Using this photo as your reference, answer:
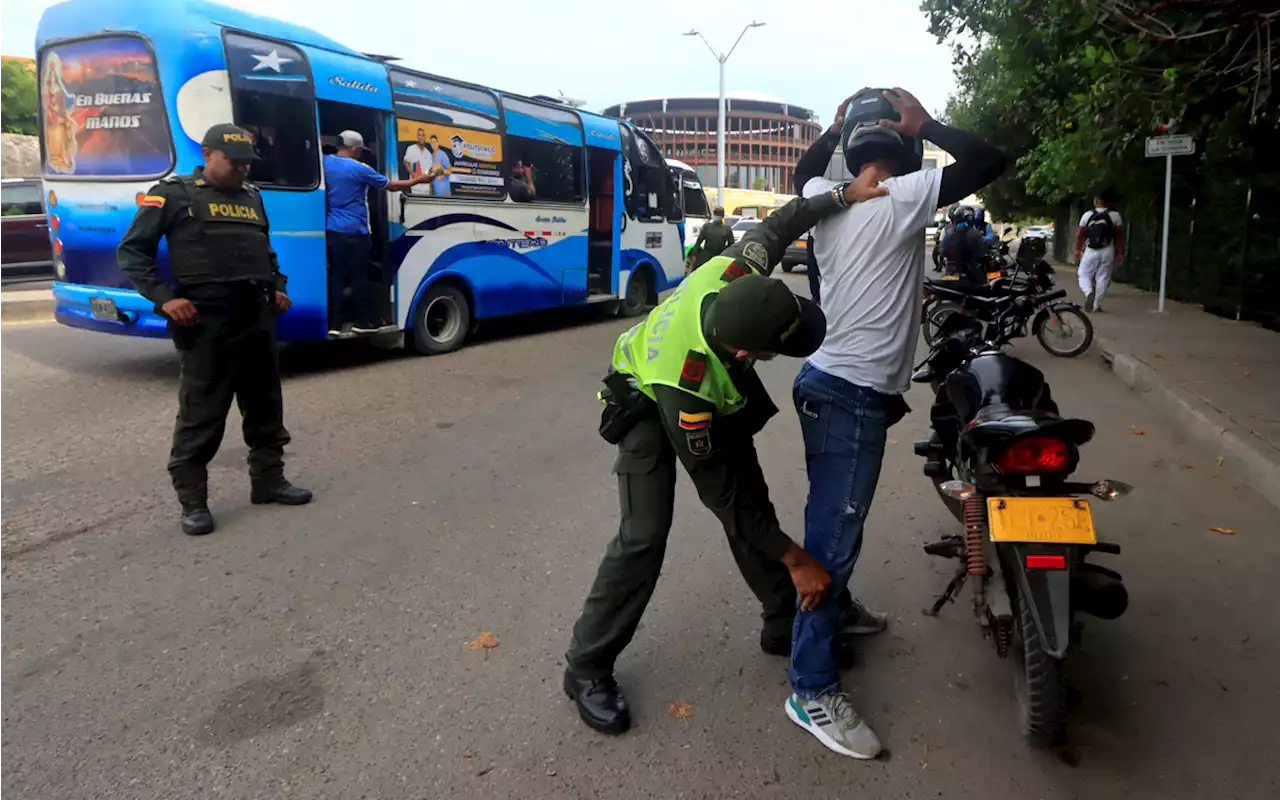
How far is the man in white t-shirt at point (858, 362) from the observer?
9.09 ft

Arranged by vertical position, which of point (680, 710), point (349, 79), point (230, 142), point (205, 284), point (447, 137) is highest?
point (349, 79)

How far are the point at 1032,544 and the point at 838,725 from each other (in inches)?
30.8

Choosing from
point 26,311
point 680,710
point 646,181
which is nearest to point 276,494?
point 680,710

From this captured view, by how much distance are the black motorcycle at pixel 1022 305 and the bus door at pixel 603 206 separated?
201 inches

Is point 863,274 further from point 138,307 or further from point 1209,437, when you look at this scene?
point 138,307

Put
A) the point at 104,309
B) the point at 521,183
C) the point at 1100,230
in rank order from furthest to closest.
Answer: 1. the point at 1100,230
2. the point at 521,183
3. the point at 104,309

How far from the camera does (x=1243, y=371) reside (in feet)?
27.6

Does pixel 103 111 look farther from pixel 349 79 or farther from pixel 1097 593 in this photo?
pixel 1097 593

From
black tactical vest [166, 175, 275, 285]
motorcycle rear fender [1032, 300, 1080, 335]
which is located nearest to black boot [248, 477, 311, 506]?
black tactical vest [166, 175, 275, 285]

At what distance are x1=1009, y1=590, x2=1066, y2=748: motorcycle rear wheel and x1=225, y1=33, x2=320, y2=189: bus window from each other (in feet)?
23.6

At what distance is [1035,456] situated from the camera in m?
2.85

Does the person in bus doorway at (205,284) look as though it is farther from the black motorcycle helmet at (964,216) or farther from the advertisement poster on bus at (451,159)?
the black motorcycle helmet at (964,216)

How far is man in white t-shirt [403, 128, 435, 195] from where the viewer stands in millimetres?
9516

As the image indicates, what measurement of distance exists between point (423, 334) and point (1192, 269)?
12.2 meters
